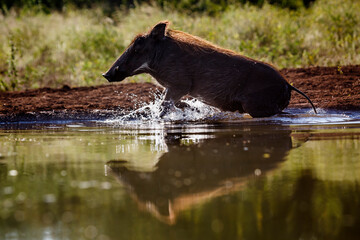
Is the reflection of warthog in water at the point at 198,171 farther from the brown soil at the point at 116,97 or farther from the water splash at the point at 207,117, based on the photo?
the brown soil at the point at 116,97

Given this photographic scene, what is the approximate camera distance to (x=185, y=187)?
3.23 m

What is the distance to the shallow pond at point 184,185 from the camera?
8.21 feet

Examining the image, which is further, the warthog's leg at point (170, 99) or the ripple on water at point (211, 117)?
the warthog's leg at point (170, 99)

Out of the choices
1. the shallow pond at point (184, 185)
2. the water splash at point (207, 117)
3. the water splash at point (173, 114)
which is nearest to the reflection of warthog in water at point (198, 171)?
the shallow pond at point (184, 185)

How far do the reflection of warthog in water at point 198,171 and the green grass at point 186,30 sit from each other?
6300mm

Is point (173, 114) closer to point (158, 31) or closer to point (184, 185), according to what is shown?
point (158, 31)

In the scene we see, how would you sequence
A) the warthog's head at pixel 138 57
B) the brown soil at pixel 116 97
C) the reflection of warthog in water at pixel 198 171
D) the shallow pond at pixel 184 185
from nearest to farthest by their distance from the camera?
the shallow pond at pixel 184 185 < the reflection of warthog in water at pixel 198 171 < the warthog's head at pixel 138 57 < the brown soil at pixel 116 97

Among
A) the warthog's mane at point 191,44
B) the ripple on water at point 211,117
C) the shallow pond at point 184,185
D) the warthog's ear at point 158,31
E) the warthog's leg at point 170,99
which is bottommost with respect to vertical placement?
the shallow pond at point 184,185

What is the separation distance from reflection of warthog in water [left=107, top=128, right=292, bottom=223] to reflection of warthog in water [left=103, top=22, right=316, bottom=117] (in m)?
1.88

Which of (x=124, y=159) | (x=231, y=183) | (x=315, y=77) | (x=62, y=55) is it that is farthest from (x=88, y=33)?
(x=231, y=183)

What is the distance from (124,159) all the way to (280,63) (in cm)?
796

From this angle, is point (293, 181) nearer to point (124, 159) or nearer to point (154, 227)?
point (154, 227)

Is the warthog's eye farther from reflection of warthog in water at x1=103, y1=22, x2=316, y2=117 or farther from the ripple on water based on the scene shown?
the ripple on water

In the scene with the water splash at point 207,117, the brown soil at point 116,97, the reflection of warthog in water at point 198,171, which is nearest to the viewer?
the reflection of warthog in water at point 198,171
